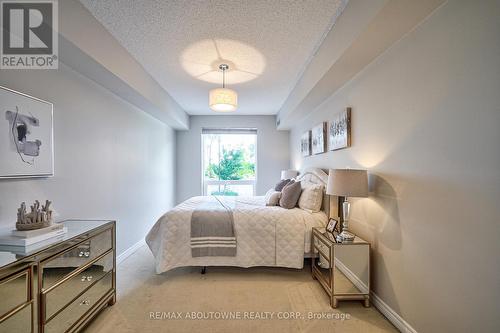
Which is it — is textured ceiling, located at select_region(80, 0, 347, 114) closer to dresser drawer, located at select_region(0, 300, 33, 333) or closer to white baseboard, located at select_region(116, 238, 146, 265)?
dresser drawer, located at select_region(0, 300, 33, 333)

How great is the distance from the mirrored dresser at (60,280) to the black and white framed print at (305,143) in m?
3.07

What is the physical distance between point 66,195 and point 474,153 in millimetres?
2978

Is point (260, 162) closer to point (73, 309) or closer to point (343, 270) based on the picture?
point (343, 270)

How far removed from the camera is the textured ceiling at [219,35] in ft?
5.83

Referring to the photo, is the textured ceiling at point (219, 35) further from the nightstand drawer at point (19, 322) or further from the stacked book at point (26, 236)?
A: the nightstand drawer at point (19, 322)

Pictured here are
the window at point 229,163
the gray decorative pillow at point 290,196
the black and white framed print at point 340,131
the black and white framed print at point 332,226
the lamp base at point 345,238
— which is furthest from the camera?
the window at point 229,163

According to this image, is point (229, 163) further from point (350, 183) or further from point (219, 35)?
point (350, 183)

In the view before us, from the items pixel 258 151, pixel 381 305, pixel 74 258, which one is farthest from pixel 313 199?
pixel 258 151

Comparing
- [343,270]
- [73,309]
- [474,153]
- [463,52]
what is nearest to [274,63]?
[463,52]

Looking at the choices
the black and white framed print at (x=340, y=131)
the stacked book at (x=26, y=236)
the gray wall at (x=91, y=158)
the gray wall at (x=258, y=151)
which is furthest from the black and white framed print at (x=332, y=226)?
the gray wall at (x=258, y=151)

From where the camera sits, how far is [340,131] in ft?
8.84

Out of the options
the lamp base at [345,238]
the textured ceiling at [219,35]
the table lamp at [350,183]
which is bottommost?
the lamp base at [345,238]

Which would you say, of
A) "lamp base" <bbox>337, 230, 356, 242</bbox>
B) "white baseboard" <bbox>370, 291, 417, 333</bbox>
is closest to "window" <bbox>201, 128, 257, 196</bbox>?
"lamp base" <bbox>337, 230, 356, 242</bbox>

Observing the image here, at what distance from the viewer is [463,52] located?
4.11 ft
